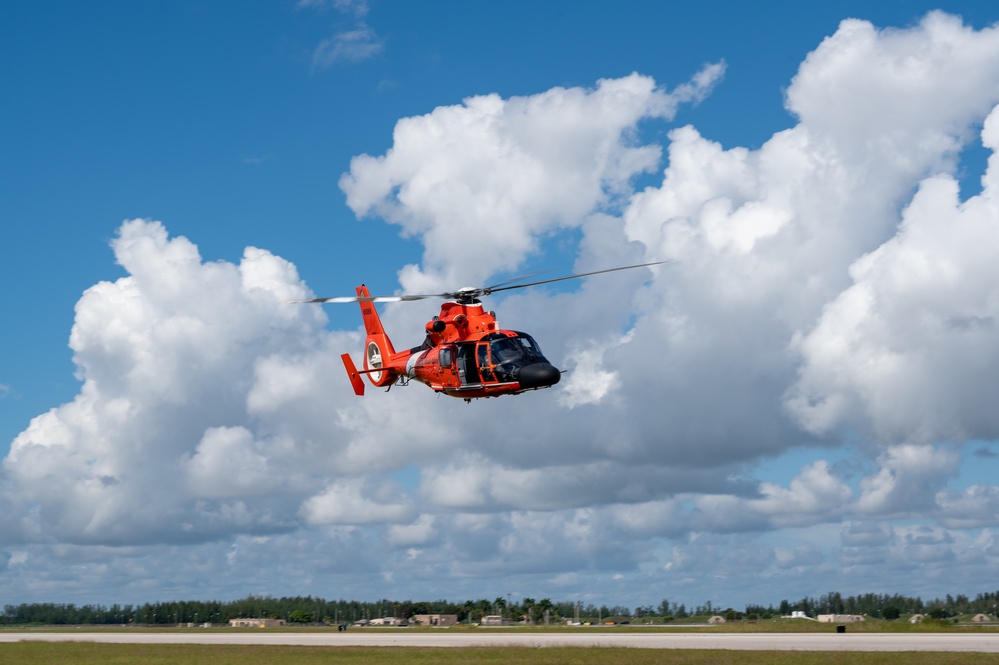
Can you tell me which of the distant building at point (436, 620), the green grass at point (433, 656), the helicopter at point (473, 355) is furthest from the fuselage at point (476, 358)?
the distant building at point (436, 620)

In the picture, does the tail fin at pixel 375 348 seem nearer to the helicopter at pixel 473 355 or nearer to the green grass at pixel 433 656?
the helicopter at pixel 473 355

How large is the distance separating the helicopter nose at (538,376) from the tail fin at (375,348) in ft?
57.2

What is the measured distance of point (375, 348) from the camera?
248ft

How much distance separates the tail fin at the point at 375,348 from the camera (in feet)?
241

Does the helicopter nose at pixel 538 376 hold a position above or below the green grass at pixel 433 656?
above

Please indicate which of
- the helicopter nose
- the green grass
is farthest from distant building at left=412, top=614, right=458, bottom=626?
the helicopter nose

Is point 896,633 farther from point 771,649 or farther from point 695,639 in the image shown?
point 771,649

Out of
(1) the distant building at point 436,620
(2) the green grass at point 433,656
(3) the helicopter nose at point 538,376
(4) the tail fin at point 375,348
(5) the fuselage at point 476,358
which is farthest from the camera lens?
(1) the distant building at point 436,620

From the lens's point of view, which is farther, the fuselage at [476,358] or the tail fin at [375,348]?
the tail fin at [375,348]

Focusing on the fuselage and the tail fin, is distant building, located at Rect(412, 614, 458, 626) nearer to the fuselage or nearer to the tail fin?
the tail fin

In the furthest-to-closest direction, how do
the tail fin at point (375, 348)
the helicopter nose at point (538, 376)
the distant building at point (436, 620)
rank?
the distant building at point (436, 620)
the tail fin at point (375, 348)
the helicopter nose at point (538, 376)

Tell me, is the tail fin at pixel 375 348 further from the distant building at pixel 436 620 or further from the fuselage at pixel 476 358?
the distant building at pixel 436 620

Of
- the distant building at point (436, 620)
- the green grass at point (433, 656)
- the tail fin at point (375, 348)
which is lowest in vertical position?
the green grass at point (433, 656)

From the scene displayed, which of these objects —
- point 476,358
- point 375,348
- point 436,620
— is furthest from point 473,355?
point 436,620
